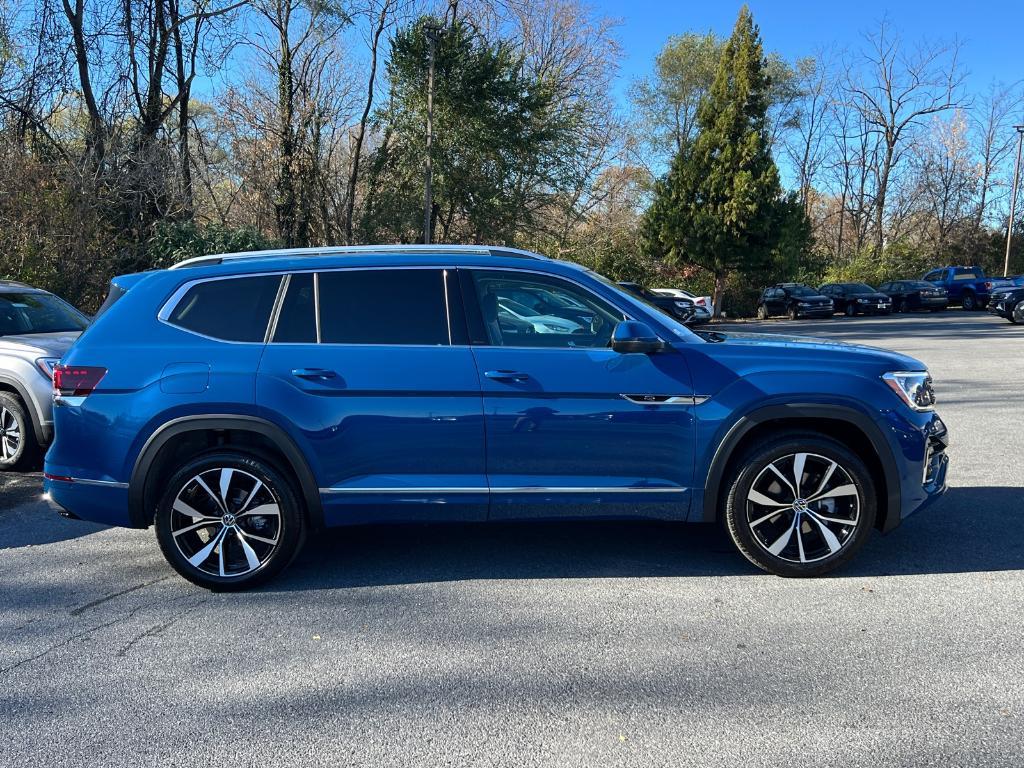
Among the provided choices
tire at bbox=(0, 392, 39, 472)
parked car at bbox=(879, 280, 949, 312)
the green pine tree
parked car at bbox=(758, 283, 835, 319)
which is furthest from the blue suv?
parked car at bbox=(879, 280, 949, 312)

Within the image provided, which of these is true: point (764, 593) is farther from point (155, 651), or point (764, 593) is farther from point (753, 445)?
point (155, 651)

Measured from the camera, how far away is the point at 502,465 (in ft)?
13.9

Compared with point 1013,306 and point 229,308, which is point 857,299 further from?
point 229,308

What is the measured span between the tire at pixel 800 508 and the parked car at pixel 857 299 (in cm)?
3230

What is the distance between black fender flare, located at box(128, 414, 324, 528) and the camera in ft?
13.9

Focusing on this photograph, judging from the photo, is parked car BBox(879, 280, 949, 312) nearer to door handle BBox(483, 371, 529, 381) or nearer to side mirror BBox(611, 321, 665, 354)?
side mirror BBox(611, 321, 665, 354)

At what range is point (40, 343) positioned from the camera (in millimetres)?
7410

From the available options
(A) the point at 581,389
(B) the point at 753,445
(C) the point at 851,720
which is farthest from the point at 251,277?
(C) the point at 851,720

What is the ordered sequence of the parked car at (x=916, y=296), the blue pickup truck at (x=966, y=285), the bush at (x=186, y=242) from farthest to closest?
1. the blue pickup truck at (x=966, y=285)
2. the parked car at (x=916, y=296)
3. the bush at (x=186, y=242)

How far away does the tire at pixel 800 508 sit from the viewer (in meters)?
4.30

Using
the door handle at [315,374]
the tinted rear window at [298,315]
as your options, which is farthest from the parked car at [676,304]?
the door handle at [315,374]

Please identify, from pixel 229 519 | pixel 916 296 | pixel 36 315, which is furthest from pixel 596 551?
pixel 916 296

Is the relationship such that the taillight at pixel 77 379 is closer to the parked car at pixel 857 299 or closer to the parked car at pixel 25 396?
the parked car at pixel 25 396

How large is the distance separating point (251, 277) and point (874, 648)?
3.69 m
